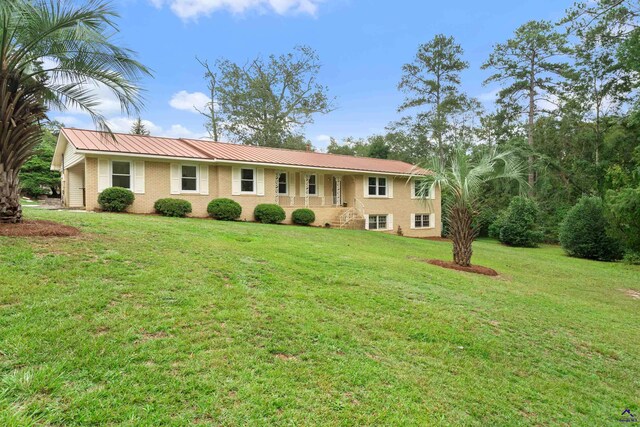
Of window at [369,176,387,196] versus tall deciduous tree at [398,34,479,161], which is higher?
tall deciduous tree at [398,34,479,161]

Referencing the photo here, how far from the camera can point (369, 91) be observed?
28266 millimetres

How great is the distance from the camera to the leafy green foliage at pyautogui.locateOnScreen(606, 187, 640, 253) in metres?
12.9

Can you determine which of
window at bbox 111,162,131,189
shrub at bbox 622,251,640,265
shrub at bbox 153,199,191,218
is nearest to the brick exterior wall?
shrub at bbox 153,199,191,218

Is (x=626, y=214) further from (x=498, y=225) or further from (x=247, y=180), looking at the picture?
(x=247, y=180)

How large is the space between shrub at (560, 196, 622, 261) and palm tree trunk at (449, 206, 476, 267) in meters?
13.4

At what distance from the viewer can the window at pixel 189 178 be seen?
1644 centimetres

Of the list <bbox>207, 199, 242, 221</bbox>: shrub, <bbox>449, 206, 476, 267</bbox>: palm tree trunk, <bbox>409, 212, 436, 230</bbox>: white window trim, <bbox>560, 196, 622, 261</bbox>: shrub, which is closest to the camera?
<bbox>449, 206, 476, 267</bbox>: palm tree trunk

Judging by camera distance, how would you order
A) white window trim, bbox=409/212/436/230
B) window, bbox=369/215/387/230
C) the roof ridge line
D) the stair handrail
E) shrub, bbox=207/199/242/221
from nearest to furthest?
shrub, bbox=207/199/242/221 → the roof ridge line → the stair handrail → window, bbox=369/215/387/230 → white window trim, bbox=409/212/436/230

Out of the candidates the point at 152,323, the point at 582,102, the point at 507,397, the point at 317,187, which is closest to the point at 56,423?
the point at 152,323

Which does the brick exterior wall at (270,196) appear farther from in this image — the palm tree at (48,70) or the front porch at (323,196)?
the palm tree at (48,70)

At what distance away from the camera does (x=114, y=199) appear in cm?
1410

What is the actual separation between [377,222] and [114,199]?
14414 mm

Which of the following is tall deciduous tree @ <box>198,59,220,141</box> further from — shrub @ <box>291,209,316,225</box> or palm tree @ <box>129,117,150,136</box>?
shrub @ <box>291,209,316,225</box>

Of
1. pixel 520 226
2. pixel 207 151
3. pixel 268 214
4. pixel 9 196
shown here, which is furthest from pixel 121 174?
pixel 520 226
